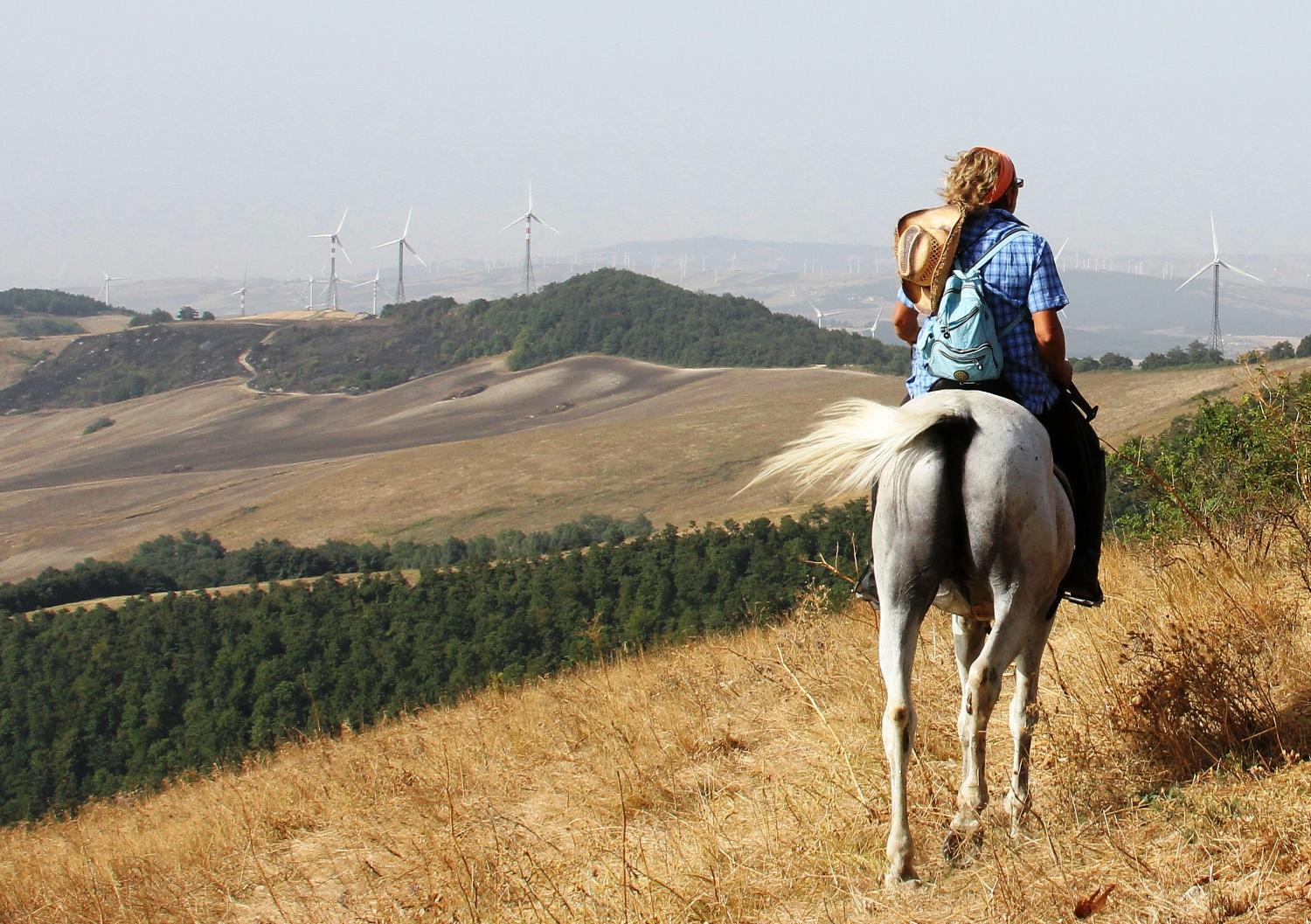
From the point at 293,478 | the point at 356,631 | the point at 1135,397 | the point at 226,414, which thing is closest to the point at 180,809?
the point at 356,631

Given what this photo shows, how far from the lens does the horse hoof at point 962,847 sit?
4.34 metres

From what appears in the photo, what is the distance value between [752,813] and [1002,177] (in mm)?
2702

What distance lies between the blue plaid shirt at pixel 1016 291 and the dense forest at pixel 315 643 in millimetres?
22650

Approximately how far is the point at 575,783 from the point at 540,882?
1.96 m

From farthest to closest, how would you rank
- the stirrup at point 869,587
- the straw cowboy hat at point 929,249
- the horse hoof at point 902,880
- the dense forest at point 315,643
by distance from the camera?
1. the dense forest at point 315,643
2. the stirrup at point 869,587
3. the straw cowboy hat at point 929,249
4. the horse hoof at point 902,880

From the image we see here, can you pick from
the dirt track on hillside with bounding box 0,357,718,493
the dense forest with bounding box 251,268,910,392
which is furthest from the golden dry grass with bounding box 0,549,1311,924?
the dense forest with bounding box 251,268,910,392

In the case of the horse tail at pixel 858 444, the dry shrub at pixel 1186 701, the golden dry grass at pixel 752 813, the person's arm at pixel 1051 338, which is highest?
the person's arm at pixel 1051 338

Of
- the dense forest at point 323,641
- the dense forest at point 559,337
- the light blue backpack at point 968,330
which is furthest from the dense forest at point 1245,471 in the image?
the dense forest at point 559,337

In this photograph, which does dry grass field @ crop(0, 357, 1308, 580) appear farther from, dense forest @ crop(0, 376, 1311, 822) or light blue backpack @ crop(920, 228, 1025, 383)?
light blue backpack @ crop(920, 228, 1025, 383)

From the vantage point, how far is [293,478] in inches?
3398

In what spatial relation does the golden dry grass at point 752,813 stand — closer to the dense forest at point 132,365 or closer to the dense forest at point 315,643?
the dense forest at point 315,643

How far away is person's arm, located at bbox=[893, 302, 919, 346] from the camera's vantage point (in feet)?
16.4

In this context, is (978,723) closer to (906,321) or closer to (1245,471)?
(906,321)

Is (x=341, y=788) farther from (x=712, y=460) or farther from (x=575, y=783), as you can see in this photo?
(x=712, y=460)
